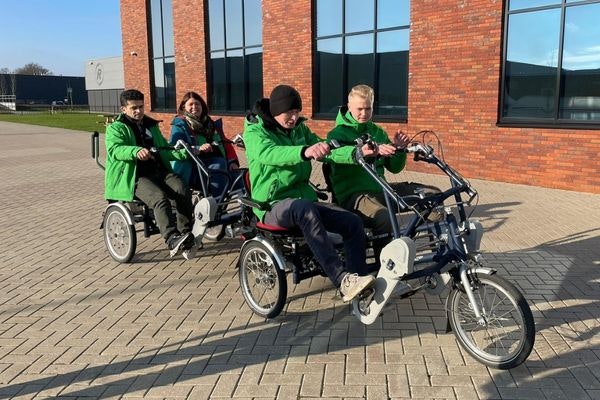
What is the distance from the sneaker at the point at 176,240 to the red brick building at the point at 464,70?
6.77 meters

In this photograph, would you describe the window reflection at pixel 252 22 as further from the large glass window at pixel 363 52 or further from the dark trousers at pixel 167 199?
the dark trousers at pixel 167 199

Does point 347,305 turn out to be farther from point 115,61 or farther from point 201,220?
point 115,61

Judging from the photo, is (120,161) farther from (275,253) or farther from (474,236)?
(474,236)

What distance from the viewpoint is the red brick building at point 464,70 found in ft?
30.2

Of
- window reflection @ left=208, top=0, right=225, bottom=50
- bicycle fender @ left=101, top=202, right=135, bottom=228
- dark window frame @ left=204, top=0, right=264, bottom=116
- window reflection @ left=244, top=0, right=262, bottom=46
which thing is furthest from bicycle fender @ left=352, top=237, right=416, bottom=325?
window reflection @ left=208, top=0, right=225, bottom=50

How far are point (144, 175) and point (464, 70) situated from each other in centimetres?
687

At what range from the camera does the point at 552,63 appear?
9.50 metres

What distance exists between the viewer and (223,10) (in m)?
16.7

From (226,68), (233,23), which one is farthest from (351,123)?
(226,68)

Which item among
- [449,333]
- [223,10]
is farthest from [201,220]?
[223,10]

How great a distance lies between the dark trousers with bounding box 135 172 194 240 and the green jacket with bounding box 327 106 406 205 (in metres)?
1.65

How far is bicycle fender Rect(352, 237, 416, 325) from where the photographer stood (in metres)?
3.41

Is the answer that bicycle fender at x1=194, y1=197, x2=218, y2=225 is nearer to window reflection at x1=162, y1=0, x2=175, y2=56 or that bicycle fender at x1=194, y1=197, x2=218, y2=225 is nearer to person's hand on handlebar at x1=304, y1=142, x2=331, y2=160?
person's hand on handlebar at x1=304, y1=142, x2=331, y2=160

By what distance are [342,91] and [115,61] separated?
4989cm
